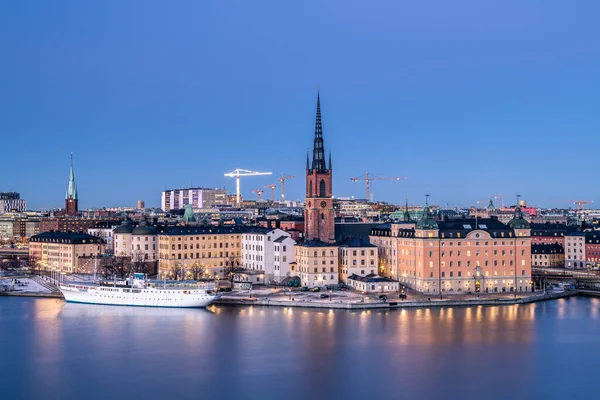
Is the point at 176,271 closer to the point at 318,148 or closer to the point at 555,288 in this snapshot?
the point at 318,148

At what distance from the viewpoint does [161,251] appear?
2121 inches

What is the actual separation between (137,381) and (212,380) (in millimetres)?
2227

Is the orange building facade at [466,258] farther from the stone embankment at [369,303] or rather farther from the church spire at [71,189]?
the church spire at [71,189]

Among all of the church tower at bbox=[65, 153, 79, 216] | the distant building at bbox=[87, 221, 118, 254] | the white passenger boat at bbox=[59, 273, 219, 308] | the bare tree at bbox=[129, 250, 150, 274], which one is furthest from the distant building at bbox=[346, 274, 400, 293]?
the church tower at bbox=[65, 153, 79, 216]

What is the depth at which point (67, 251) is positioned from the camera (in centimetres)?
5856

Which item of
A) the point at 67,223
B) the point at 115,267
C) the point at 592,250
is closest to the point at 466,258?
the point at 592,250

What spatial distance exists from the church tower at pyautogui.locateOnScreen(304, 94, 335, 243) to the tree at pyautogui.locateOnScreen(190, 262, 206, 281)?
6.61m

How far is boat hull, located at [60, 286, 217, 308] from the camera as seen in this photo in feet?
137

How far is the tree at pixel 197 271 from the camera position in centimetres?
4978

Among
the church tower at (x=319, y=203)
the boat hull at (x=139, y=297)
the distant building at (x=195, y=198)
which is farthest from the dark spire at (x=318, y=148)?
the distant building at (x=195, y=198)

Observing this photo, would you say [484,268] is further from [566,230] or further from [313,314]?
[566,230]

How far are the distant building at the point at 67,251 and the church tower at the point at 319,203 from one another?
14438 millimetres

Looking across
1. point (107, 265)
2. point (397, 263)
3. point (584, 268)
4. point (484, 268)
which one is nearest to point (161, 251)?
point (107, 265)

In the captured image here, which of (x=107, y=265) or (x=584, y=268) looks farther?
(x=584, y=268)
